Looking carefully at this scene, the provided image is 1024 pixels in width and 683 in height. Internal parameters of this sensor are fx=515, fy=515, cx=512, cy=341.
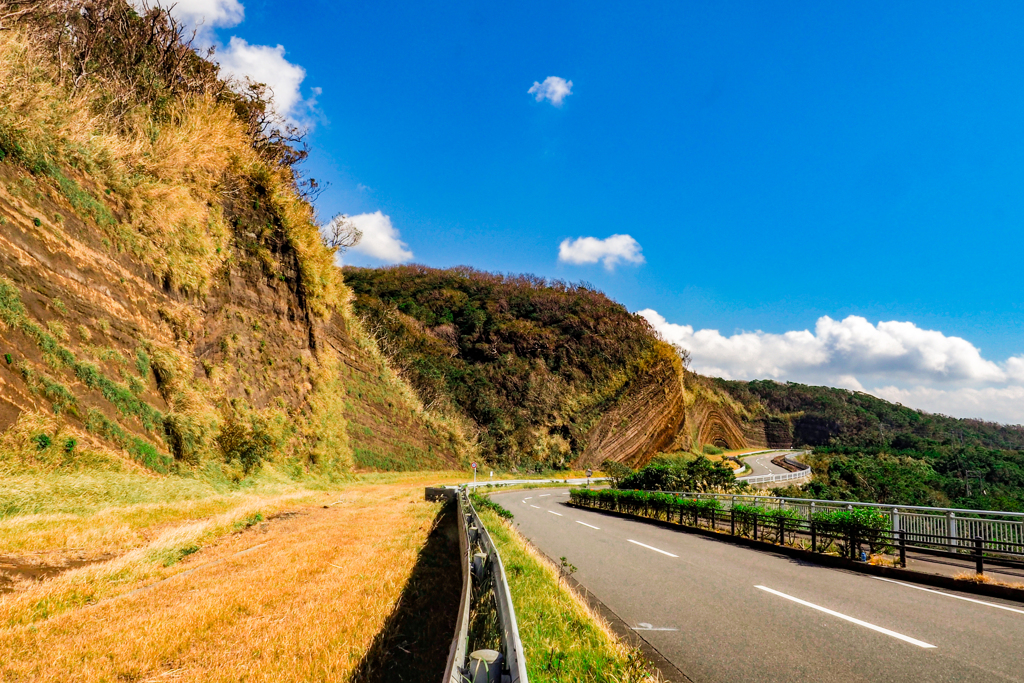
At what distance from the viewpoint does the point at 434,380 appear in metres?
51.6

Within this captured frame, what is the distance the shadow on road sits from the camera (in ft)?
15.4

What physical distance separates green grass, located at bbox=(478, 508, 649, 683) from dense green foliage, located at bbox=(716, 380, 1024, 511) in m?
28.7

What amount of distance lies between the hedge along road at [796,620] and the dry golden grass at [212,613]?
3354mm

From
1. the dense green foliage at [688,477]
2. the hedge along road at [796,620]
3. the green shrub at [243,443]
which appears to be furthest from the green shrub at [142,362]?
the dense green foliage at [688,477]

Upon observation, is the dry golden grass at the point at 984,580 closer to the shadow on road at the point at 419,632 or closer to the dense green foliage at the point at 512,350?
the shadow on road at the point at 419,632

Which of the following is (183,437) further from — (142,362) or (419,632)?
(419,632)

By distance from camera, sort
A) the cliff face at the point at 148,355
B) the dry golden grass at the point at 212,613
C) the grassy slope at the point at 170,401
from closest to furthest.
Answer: the dry golden grass at the point at 212,613 < the grassy slope at the point at 170,401 < the cliff face at the point at 148,355

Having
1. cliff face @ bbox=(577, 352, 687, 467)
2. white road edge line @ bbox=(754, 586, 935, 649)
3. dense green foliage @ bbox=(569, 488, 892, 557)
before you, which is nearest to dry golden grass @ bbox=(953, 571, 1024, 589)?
dense green foliage @ bbox=(569, 488, 892, 557)

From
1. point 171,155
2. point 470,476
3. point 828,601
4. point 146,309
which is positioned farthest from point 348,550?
point 470,476

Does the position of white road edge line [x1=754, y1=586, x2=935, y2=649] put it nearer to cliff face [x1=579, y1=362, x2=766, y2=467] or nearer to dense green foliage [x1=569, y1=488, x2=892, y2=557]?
dense green foliage [x1=569, y1=488, x2=892, y2=557]

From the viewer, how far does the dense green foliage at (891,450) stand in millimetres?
37406

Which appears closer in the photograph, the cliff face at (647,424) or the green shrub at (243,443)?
the green shrub at (243,443)

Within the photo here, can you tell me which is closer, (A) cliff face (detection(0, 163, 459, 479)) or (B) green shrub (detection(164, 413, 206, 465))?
(A) cliff face (detection(0, 163, 459, 479))

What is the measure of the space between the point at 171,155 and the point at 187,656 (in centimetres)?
2305
